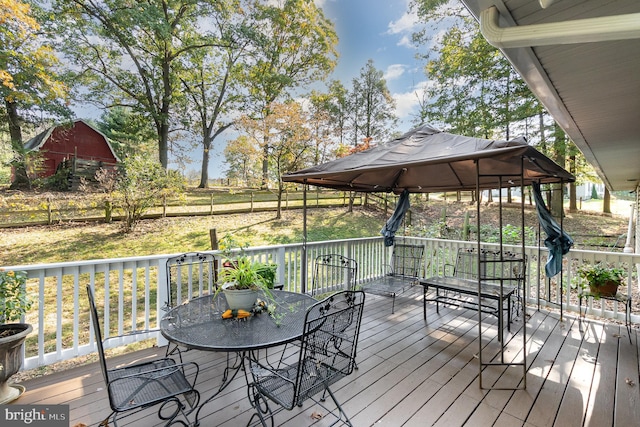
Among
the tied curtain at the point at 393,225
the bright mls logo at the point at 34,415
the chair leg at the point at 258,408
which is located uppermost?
the tied curtain at the point at 393,225

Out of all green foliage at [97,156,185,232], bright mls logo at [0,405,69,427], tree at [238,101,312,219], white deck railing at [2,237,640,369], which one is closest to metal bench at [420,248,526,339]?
white deck railing at [2,237,640,369]

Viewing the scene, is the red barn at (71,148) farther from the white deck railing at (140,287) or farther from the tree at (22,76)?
the white deck railing at (140,287)

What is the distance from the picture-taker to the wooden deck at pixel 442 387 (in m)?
2.18

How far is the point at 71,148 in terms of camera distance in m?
12.2

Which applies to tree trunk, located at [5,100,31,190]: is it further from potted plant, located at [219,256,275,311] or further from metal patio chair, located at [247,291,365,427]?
metal patio chair, located at [247,291,365,427]

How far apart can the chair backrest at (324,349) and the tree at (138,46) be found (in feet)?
39.5

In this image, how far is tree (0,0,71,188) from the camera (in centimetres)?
623

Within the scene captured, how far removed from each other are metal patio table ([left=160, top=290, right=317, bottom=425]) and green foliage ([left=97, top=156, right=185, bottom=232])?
7169 mm

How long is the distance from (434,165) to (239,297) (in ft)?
10.4

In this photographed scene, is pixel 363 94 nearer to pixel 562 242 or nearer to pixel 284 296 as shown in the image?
pixel 562 242

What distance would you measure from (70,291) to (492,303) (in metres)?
7.66

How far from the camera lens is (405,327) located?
3900 millimetres

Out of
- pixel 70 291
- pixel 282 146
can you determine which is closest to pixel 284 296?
pixel 70 291

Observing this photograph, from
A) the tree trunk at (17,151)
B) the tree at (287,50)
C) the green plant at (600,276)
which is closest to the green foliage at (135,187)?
the tree trunk at (17,151)
